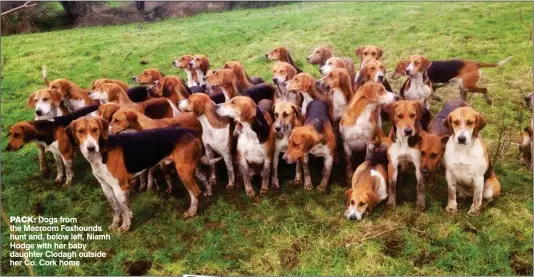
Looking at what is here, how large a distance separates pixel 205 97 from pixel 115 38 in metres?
6.32

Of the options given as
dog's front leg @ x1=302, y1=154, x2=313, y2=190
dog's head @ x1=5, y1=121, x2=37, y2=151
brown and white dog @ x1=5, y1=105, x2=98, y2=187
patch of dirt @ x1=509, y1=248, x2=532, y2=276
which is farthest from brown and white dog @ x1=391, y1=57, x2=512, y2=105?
dog's head @ x1=5, y1=121, x2=37, y2=151

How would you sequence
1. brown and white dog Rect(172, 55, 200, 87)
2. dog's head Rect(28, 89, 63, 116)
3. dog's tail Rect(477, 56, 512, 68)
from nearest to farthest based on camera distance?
dog's head Rect(28, 89, 63, 116) < dog's tail Rect(477, 56, 512, 68) < brown and white dog Rect(172, 55, 200, 87)

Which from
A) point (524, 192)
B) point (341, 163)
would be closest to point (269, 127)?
point (341, 163)

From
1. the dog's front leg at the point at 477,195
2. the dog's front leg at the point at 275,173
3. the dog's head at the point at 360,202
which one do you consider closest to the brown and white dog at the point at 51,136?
the dog's front leg at the point at 275,173

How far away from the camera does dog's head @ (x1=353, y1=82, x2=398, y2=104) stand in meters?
6.24

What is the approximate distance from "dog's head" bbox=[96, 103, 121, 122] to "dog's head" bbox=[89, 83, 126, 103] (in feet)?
2.26

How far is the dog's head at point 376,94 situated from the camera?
6.24 meters

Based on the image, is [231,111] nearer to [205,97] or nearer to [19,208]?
[205,97]

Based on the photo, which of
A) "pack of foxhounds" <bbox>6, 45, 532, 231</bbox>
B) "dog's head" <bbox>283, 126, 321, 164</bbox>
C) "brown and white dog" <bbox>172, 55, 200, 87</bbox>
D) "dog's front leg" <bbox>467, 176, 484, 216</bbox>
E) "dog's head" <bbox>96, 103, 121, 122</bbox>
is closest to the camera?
"dog's front leg" <bbox>467, 176, 484, 216</bbox>

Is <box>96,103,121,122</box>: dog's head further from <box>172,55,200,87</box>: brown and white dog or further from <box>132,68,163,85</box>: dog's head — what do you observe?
Answer: <box>172,55,200,87</box>: brown and white dog

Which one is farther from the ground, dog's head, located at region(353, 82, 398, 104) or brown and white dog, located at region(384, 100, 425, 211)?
dog's head, located at region(353, 82, 398, 104)

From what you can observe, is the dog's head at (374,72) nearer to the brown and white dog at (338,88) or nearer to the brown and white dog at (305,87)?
the brown and white dog at (338,88)

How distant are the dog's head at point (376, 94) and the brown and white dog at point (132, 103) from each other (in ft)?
9.60

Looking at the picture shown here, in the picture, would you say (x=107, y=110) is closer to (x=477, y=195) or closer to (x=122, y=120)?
(x=122, y=120)
